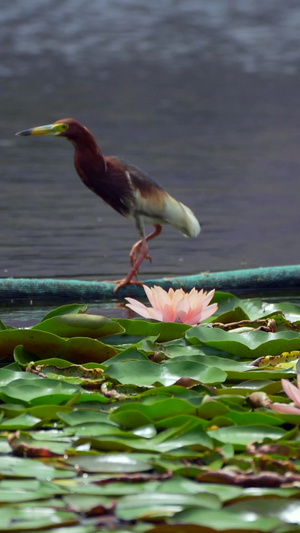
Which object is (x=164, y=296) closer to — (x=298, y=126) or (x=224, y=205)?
(x=224, y=205)

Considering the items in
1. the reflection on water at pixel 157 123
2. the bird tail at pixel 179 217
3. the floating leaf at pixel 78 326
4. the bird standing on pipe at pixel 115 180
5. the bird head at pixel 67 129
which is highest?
the floating leaf at pixel 78 326

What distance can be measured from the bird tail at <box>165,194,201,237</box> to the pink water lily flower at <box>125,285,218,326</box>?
10.8ft

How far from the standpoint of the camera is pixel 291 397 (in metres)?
2.26

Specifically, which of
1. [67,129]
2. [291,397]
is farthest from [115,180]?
[291,397]

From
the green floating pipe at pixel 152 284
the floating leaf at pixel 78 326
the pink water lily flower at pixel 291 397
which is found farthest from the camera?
the green floating pipe at pixel 152 284

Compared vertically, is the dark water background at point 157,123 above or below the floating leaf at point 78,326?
below

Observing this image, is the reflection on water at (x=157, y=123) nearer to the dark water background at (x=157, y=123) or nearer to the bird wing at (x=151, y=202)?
the dark water background at (x=157, y=123)

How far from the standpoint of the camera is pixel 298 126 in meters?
17.6

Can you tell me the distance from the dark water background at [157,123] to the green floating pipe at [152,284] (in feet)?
3.14

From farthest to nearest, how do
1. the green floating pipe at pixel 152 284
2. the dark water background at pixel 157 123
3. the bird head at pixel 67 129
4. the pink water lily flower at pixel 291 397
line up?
the dark water background at pixel 157 123 → the bird head at pixel 67 129 → the green floating pipe at pixel 152 284 → the pink water lily flower at pixel 291 397

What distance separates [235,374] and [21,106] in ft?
52.8

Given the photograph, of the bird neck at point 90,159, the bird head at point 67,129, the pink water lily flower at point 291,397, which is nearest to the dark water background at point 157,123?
the bird neck at point 90,159

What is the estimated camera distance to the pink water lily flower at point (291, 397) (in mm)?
2251

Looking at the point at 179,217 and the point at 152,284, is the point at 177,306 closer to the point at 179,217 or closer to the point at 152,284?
the point at 152,284
